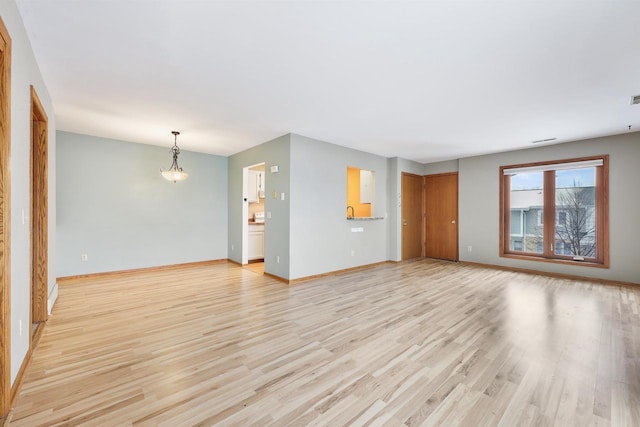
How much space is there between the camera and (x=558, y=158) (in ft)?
17.0

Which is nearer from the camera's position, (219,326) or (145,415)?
(145,415)

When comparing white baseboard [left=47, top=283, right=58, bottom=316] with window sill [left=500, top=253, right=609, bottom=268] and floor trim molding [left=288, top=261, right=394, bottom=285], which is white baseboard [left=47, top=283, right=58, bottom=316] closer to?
floor trim molding [left=288, top=261, right=394, bottom=285]

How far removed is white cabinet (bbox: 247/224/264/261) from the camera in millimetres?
6254

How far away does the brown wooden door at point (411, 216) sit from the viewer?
6.75 metres

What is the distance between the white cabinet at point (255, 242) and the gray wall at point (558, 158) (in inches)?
192

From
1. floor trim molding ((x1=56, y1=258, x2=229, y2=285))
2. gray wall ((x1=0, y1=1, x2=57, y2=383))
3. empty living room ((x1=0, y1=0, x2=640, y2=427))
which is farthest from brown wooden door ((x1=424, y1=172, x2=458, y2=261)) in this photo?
gray wall ((x1=0, y1=1, x2=57, y2=383))

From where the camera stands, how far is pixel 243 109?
351 cm

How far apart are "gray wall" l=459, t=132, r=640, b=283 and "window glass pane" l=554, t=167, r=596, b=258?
305 millimetres

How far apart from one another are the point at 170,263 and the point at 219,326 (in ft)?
11.6

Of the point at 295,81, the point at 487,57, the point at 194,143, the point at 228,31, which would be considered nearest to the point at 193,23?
the point at 228,31

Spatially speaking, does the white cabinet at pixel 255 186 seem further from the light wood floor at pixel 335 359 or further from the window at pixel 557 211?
the window at pixel 557 211

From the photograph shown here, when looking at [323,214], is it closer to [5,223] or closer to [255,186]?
[255,186]

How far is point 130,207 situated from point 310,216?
3.54 m

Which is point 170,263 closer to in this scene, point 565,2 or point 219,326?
point 219,326
